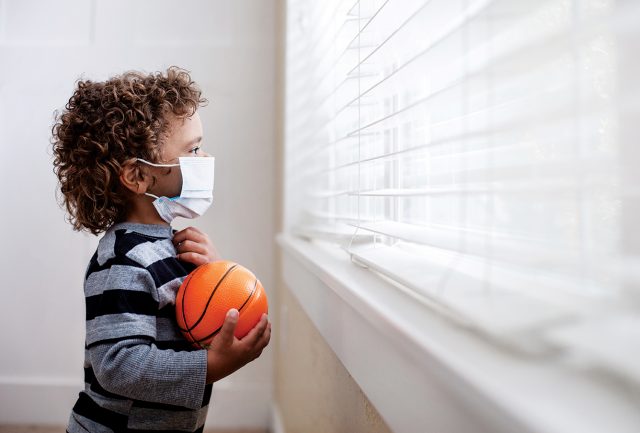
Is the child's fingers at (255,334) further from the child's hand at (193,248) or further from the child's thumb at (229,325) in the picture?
the child's hand at (193,248)

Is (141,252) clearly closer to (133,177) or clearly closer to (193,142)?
(133,177)

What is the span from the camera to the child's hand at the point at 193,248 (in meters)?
1.33

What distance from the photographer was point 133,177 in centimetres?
130

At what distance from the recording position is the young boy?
1115mm

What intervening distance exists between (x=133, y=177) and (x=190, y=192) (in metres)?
0.14

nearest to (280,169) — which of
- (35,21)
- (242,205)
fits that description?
(242,205)

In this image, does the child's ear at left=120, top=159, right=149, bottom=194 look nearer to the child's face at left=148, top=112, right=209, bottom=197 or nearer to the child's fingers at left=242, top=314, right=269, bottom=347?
the child's face at left=148, top=112, right=209, bottom=197

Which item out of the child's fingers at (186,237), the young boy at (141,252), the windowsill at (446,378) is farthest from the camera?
the child's fingers at (186,237)

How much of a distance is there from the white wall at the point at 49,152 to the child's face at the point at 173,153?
133 cm

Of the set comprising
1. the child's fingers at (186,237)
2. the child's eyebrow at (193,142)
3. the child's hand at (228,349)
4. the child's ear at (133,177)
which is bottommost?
the child's hand at (228,349)

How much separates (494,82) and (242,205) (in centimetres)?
225

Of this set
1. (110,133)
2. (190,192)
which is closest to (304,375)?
(190,192)

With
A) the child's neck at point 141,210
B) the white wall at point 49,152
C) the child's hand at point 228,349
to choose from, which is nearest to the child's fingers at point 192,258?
the child's neck at point 141,210

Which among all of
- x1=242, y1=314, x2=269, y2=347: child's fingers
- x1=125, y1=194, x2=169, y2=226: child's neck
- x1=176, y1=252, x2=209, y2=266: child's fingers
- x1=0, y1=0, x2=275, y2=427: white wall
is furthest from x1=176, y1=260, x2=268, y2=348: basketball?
x1=0, y1=0, x2=275, y2=427: white wall
